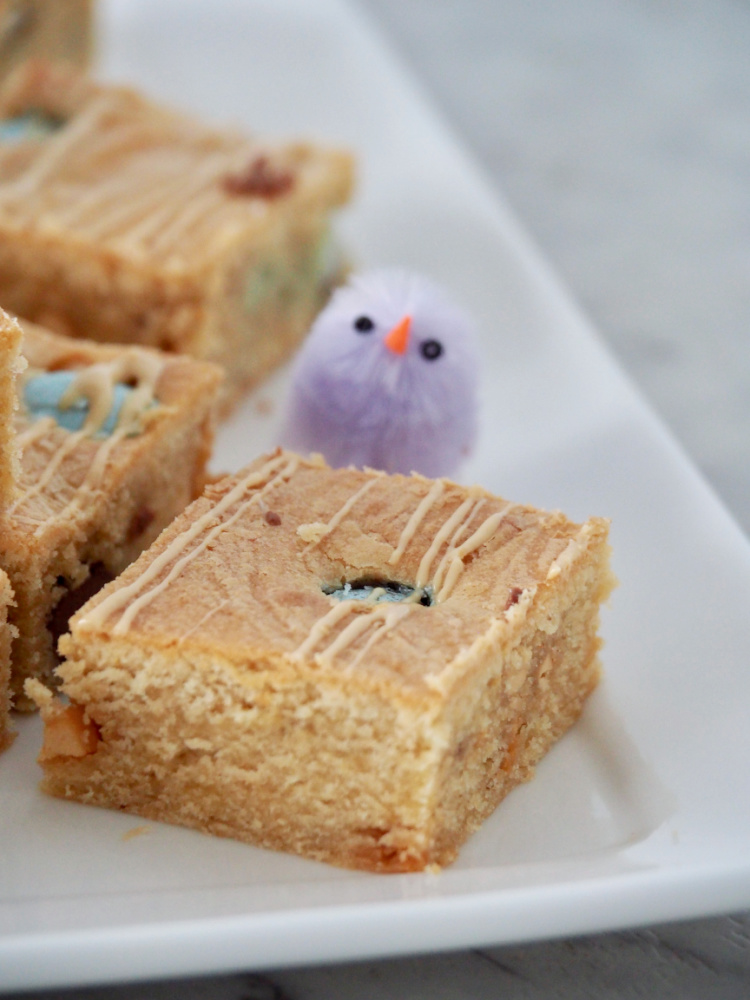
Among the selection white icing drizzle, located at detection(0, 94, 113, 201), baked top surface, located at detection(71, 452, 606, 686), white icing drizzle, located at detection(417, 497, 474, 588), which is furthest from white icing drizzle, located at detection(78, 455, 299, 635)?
white icing drizzle, located at detection(0, 94, 113, 201)

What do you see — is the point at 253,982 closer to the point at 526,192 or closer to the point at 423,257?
the point at 423,257

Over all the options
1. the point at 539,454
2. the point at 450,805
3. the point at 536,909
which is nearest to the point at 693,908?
the point at 536,909

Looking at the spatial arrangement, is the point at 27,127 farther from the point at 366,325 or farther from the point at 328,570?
the point at 328,570

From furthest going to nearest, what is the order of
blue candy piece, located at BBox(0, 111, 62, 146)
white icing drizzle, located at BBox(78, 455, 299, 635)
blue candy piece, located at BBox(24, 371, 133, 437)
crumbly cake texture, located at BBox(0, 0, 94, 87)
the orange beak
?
crumbly cake texture, located at BBox(0, 0, 94, 87) < blue candy piece, located at BBox(0, 111, 62, 146) < the orange beak < blue candy piece, located at BBox(24, 371, 133, 437) < white icing drizzle, located at BBox(78, 455, 299, 635)

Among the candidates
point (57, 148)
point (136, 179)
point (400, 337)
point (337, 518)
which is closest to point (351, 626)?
point (337, 518)

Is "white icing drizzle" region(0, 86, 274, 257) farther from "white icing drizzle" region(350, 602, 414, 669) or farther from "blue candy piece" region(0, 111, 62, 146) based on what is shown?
"white icing drizzle" region(350, 602, 414, 669)

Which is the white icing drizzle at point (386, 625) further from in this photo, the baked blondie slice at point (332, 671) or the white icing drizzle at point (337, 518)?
the white icing drizzle at point (337, 518)
